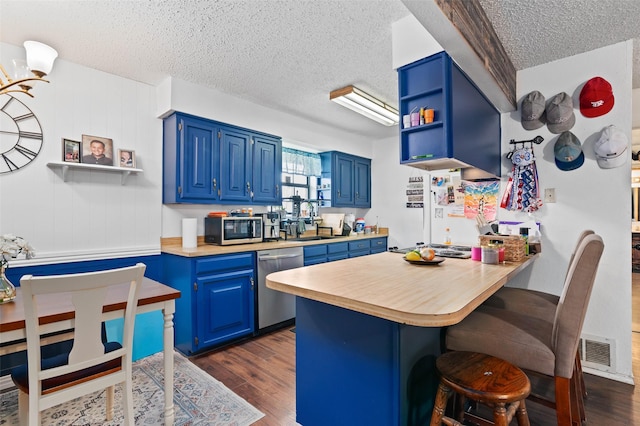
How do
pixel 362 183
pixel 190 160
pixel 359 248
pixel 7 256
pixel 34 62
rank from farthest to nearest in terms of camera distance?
pixel 362 183 < pixel 359 248 < pixel 190 160 < pixel 34 62 < pixel 7 256

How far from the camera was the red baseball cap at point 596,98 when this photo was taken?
7.75 feet

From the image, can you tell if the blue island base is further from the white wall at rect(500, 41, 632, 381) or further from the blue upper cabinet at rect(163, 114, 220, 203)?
the blue upper cabinet at rect(163, 114, 220, 203)

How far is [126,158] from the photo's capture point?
2854 millimetres

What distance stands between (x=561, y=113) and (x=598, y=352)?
190 cm

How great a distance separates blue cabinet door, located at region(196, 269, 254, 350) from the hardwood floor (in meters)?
0.14

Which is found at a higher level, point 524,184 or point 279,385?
point 524,184

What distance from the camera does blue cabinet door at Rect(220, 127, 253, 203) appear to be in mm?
3258

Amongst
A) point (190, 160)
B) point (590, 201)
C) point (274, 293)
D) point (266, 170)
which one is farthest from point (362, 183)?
point (590, 201)

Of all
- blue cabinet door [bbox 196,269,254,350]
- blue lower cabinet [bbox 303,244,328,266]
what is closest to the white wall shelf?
blue cabinet door [bbox 196,269,254,350]

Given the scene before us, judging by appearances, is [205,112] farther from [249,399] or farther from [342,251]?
[249,399]

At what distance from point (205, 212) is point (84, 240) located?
1109 millimetres

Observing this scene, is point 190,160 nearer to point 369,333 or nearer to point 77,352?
point 77,352

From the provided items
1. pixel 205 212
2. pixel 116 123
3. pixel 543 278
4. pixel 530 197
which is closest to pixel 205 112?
pixel 116 123

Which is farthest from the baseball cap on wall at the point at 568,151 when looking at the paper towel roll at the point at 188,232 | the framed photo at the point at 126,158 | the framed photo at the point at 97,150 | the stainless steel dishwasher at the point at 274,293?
the framed photo at the point at 97,150
